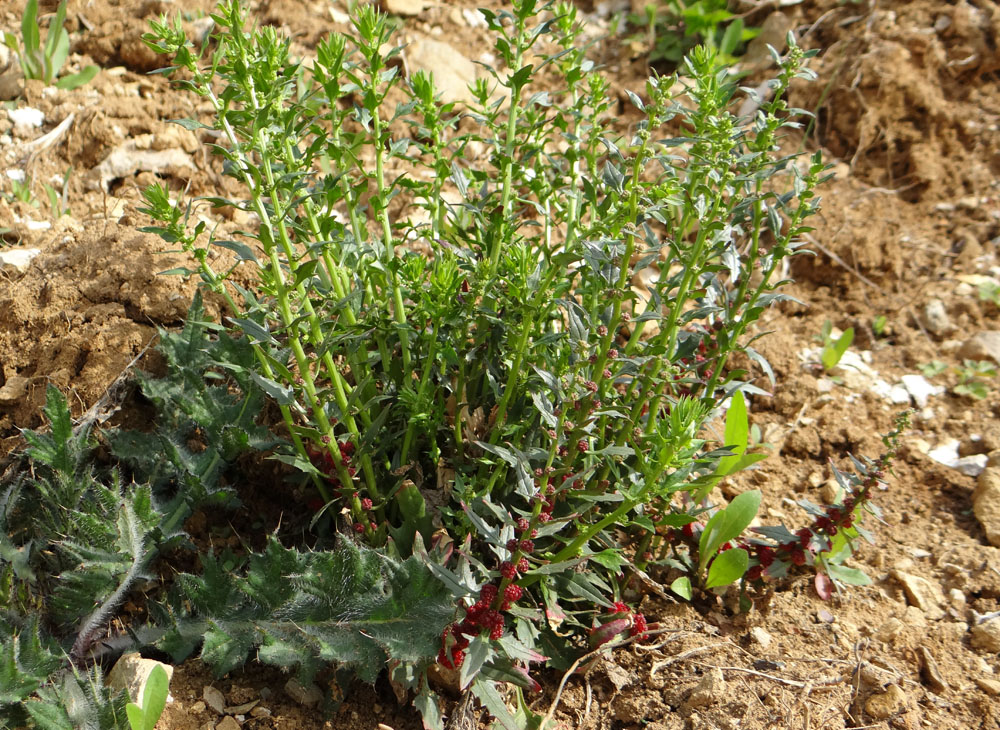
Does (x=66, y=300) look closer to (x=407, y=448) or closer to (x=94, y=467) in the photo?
(x=94, y=467)

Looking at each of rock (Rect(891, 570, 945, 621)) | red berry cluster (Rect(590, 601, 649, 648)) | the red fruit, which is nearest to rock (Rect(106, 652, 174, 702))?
red berry cluster (Rect(590, 601, 649, 648))

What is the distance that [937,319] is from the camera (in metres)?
3.79

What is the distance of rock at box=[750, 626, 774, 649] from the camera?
2.48m

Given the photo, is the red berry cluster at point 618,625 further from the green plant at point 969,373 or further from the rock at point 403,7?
the rock at point 403,7

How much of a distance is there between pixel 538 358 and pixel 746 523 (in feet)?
2.85

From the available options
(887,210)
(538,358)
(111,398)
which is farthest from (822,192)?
(111,398)

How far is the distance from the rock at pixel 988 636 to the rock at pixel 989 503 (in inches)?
16.0

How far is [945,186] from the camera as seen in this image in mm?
4316

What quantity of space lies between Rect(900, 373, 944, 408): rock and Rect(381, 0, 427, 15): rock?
340 cm

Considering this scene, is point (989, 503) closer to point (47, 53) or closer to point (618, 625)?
point (618, 625)

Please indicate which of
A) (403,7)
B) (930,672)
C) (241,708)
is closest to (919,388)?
(930,672)

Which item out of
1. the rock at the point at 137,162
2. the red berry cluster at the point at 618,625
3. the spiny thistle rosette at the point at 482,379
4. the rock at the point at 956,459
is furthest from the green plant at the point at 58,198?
the rock at the point at 956,459

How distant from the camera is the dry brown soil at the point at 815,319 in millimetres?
2312

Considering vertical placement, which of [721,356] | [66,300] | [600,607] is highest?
[721,356]
